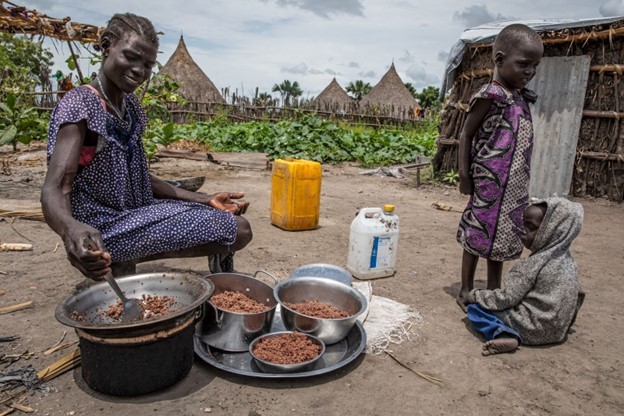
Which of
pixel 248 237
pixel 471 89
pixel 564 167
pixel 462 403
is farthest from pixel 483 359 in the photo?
pixel 471 89

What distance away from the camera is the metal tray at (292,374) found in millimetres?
2037

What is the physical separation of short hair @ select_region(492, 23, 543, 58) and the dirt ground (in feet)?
5.19

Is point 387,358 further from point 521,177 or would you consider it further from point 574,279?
point 521,177

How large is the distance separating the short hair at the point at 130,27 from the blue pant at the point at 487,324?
85.0 inches

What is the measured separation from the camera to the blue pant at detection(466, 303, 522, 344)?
2.42 m

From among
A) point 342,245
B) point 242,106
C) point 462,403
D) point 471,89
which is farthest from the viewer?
point 242,106

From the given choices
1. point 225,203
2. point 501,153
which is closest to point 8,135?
point 225,203

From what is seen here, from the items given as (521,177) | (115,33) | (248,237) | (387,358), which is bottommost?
(387,358)

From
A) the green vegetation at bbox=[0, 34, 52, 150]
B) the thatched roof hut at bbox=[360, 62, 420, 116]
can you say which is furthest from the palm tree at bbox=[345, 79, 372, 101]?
the green vegetation at bbox=[0, 34, 52, 150]

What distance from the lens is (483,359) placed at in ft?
7.69

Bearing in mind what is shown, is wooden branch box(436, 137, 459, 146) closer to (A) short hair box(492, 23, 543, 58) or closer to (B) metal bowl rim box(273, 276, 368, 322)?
(A) short hair box(492, 23, 543, 58)

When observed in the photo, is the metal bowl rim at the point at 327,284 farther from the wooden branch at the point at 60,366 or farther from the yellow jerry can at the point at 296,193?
the yellow jerry can at the point at 296,193

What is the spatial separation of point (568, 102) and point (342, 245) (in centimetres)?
432

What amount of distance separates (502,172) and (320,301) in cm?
127
